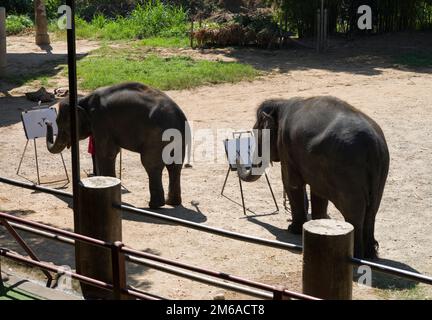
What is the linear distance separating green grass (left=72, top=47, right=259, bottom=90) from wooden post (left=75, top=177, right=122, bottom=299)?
11299 millimetres

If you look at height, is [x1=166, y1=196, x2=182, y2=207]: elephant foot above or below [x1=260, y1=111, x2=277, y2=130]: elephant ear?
below

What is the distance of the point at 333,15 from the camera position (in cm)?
2653

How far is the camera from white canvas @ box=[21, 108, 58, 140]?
11195mm

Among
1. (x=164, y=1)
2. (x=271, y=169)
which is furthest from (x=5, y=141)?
(x=164, y=1)

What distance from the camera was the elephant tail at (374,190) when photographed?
7586 millimetres

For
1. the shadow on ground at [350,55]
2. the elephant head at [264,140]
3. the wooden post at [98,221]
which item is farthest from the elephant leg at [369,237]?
the shadow on ground at [350,55]

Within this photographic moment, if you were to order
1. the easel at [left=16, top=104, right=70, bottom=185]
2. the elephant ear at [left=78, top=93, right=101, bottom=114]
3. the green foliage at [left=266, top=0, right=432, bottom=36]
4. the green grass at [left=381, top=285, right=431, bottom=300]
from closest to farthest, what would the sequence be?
the green grass at [left=381, top=285, right=431, bottom=300], the elephant ear at [left=78, top=93, right=101, bottom=114], the easel at [left=16, top=104, right=70, bottom=185], the green foliage at [left=266, top=0, right=432, bottom=36]

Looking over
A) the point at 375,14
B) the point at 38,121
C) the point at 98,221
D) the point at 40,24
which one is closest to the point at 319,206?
the point at 98,221

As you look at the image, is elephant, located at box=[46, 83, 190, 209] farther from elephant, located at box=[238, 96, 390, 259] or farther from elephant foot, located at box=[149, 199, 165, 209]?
elephant, located at box=[238, 96, 390, 259]

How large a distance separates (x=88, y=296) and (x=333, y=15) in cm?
2142

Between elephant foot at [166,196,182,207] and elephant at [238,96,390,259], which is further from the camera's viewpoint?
elephant foot at [166,196,182,207]

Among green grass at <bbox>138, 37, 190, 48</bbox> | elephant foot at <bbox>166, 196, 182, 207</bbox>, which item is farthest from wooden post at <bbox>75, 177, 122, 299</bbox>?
green grass at <bbox>138, 37, 190, 48</bbox>

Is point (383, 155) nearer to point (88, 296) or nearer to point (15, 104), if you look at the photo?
point (88, 296)

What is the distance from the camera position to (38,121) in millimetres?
11273
